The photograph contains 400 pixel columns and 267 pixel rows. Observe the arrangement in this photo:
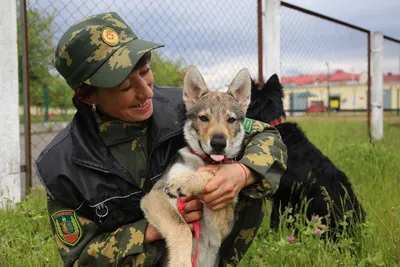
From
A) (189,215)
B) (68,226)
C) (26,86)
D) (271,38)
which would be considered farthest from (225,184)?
(271,38)

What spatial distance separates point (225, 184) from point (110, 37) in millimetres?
1080

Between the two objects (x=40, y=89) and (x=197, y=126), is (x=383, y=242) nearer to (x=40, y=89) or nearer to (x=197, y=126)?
(x=197, y=126)

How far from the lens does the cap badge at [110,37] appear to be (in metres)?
2.34

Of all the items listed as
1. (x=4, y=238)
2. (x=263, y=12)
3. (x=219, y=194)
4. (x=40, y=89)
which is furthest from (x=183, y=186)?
(x=40, y=89)

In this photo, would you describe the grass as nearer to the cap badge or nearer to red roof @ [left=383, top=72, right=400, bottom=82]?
the cap badge

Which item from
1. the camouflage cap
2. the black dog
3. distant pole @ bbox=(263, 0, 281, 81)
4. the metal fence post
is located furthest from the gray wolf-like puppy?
distant pole @ bbox=(263, 0, 281, 81)

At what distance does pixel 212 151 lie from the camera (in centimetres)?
256

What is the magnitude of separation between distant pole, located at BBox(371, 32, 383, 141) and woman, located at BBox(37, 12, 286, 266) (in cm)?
840

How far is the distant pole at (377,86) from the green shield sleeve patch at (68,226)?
9153mm

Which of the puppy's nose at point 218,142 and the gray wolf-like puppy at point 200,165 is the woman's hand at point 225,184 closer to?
the gray wolf-like puppy at point 200,165

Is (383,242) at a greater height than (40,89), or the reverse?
(40,89)

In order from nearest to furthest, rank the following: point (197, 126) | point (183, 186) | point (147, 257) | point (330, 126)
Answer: point (183, 186), point (147, 257), point (197, 126), point (330, 126)

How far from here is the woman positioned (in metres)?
2.32

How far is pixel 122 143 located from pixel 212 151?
22.3 inches
